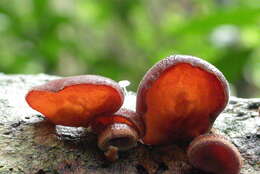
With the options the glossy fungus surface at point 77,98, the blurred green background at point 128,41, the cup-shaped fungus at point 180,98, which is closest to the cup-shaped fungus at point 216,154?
the cup-shaped fungus at point 180,98

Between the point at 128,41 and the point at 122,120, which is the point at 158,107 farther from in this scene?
the point at 128,41

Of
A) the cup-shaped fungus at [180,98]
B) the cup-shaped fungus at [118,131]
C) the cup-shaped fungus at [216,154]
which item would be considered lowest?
the cup-shaped fungus at [216,154]

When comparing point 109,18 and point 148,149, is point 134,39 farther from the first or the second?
point 148,149

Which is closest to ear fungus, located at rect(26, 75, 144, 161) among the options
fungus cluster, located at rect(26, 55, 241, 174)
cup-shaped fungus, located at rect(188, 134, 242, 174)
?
fungus cluster, located at rect(26, 55, 241, 174)

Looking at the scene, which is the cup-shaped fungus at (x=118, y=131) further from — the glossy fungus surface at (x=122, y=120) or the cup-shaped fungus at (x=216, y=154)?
the cup-shaped fungus at (x=216, y=154)

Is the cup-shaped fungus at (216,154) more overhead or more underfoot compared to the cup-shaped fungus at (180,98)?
more underfoot

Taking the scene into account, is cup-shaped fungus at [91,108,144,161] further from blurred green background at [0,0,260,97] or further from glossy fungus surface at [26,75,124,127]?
blurred green background at [0,0,260,97]
